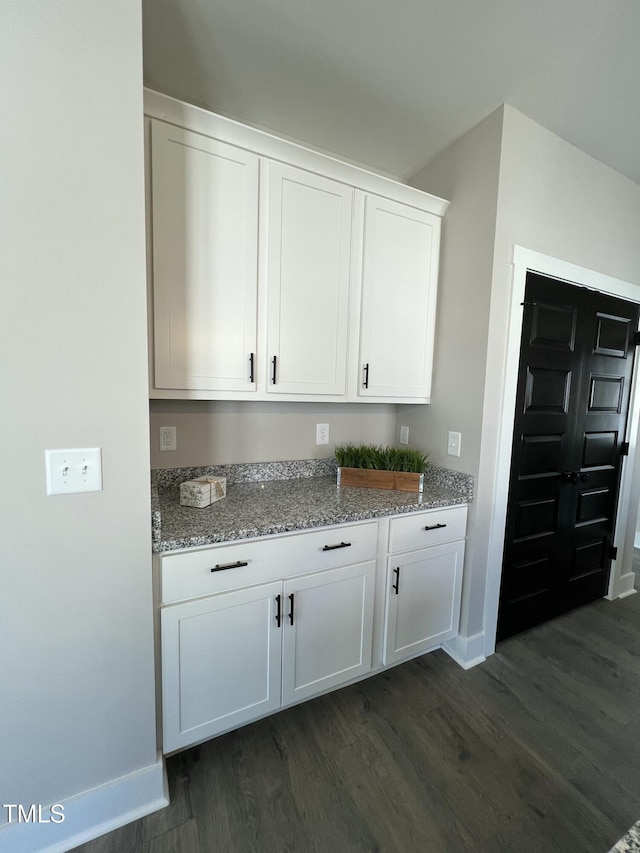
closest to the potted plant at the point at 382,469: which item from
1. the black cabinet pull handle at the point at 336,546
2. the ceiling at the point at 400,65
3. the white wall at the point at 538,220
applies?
the white wall at the point at 538,220

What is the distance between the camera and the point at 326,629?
4.93ft

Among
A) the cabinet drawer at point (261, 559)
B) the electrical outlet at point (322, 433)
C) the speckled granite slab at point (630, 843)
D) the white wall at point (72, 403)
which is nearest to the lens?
the speckled granite slab at point (630, 843)

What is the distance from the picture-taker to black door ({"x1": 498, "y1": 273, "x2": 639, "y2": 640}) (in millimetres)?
1874

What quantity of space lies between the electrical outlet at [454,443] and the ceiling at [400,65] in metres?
1.53

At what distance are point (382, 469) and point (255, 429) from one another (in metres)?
0.72

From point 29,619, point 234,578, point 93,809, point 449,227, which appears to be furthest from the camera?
point 449,227

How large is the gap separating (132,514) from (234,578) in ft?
1.44

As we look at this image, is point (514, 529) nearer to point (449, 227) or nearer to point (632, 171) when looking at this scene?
point (449, 227)

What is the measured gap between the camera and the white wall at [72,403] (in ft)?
3.00

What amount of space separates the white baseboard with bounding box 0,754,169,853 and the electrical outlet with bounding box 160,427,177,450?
3.88 ft

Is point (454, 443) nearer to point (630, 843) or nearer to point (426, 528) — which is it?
point (426, 528)

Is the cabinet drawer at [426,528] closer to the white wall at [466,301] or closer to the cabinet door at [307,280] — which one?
the white wall at [466,301]

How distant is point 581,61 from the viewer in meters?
1.39

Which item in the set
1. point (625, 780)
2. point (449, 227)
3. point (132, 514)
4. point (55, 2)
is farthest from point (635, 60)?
point (625, 780)
